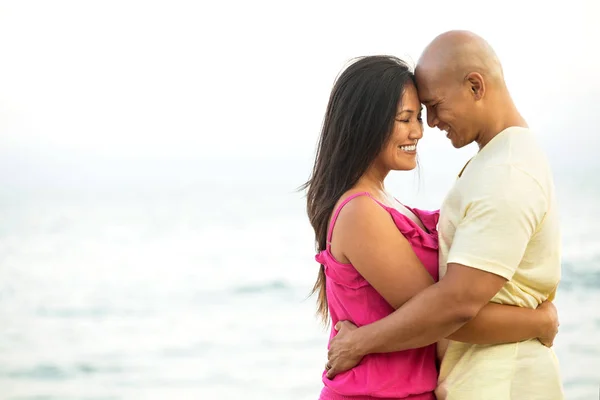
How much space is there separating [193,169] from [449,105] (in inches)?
945

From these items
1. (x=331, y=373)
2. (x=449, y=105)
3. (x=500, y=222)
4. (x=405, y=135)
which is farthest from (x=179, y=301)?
(x=500, y=222)

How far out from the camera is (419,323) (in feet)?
7.08

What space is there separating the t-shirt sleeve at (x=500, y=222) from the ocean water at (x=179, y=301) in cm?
670

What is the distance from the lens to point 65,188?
25.2 metres

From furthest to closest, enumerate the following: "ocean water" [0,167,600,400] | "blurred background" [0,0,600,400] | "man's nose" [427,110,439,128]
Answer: "blurred background" [0,0,600,400], "ocean water" [0,167,600,400], "man's nose" [427,110,439,128]

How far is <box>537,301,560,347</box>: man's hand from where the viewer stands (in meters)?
2.26

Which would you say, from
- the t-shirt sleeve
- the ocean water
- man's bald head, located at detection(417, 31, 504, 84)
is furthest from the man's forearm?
the ocean water

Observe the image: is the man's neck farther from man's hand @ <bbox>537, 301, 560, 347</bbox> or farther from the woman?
man's hand @ <bbox>537, 301, 560, 347</bbox>

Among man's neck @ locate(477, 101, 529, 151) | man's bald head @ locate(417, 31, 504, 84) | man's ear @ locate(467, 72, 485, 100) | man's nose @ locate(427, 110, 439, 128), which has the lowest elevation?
man's neck @ locate(477, 101, 529, 151)

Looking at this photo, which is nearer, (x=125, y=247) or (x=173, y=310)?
(x=173, y=310)

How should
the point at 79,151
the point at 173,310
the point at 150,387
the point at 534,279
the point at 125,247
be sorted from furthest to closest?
the point at 79,151 < the point at 125,247 < the point at 173,310 < the point at 150,387 < the point at 534,279

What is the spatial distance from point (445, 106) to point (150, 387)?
8.00 metres

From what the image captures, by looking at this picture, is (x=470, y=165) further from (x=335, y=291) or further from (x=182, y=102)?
(x=182, y=102)

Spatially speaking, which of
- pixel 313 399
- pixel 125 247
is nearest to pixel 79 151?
pixel 125 247
